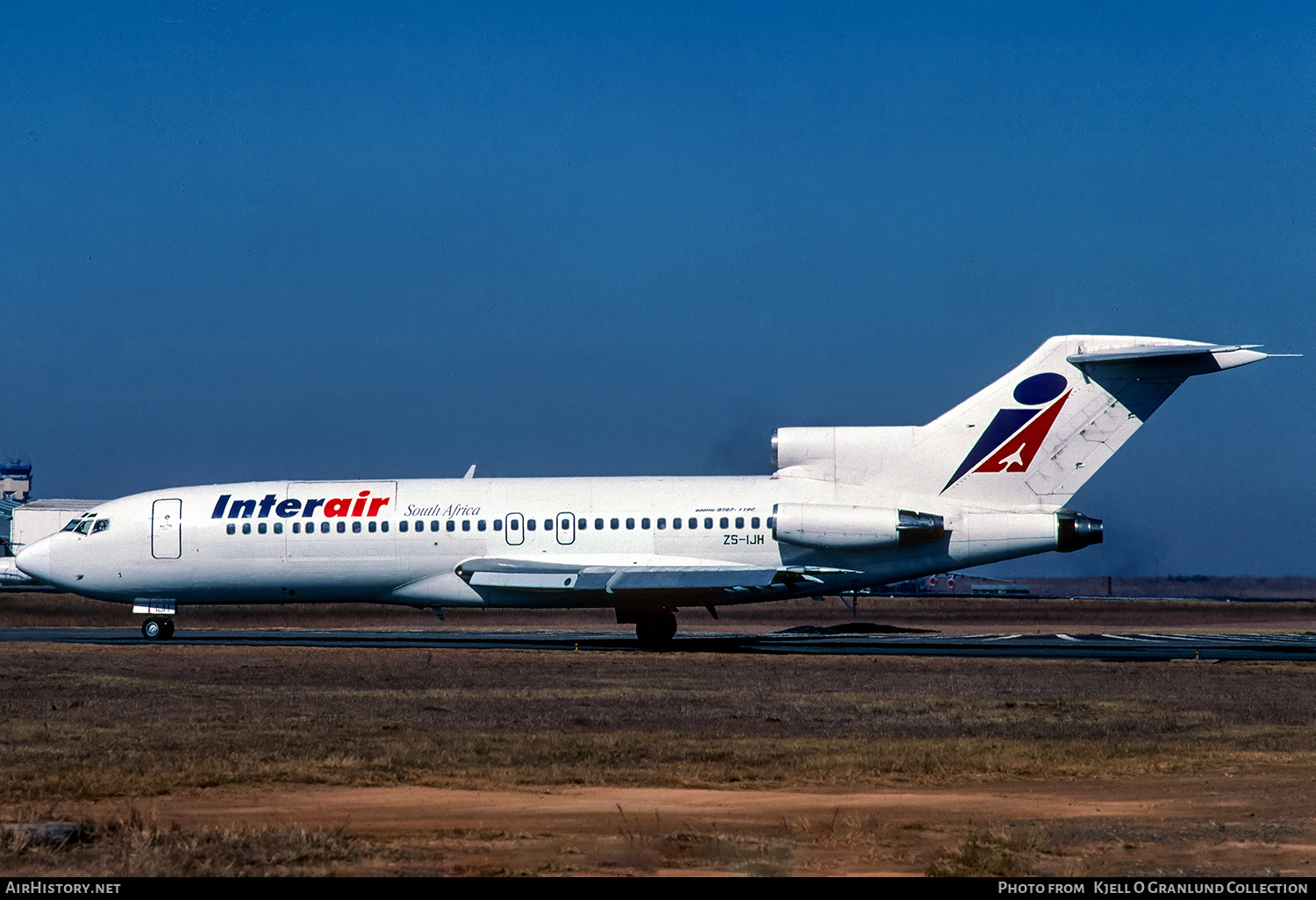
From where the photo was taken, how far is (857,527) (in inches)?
1248

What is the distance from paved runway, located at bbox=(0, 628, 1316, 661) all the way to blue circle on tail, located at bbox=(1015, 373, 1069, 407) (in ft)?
19.1

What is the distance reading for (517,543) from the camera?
110 feet

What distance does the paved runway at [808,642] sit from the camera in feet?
100

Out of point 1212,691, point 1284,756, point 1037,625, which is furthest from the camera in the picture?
point 1037,625

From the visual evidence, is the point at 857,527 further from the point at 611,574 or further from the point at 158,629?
the point at 158,629

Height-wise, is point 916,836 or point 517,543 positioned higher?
point 517,543

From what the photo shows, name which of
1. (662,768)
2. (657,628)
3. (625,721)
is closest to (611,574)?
(657,628)

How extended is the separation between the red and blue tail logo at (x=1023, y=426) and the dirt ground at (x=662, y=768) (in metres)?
6.40

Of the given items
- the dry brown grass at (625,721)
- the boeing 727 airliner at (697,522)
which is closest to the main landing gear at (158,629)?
the boeing 727 airliner at (697,522)

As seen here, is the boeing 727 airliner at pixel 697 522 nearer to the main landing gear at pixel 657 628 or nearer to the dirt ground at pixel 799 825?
the main landing gear at pixel 657 628
